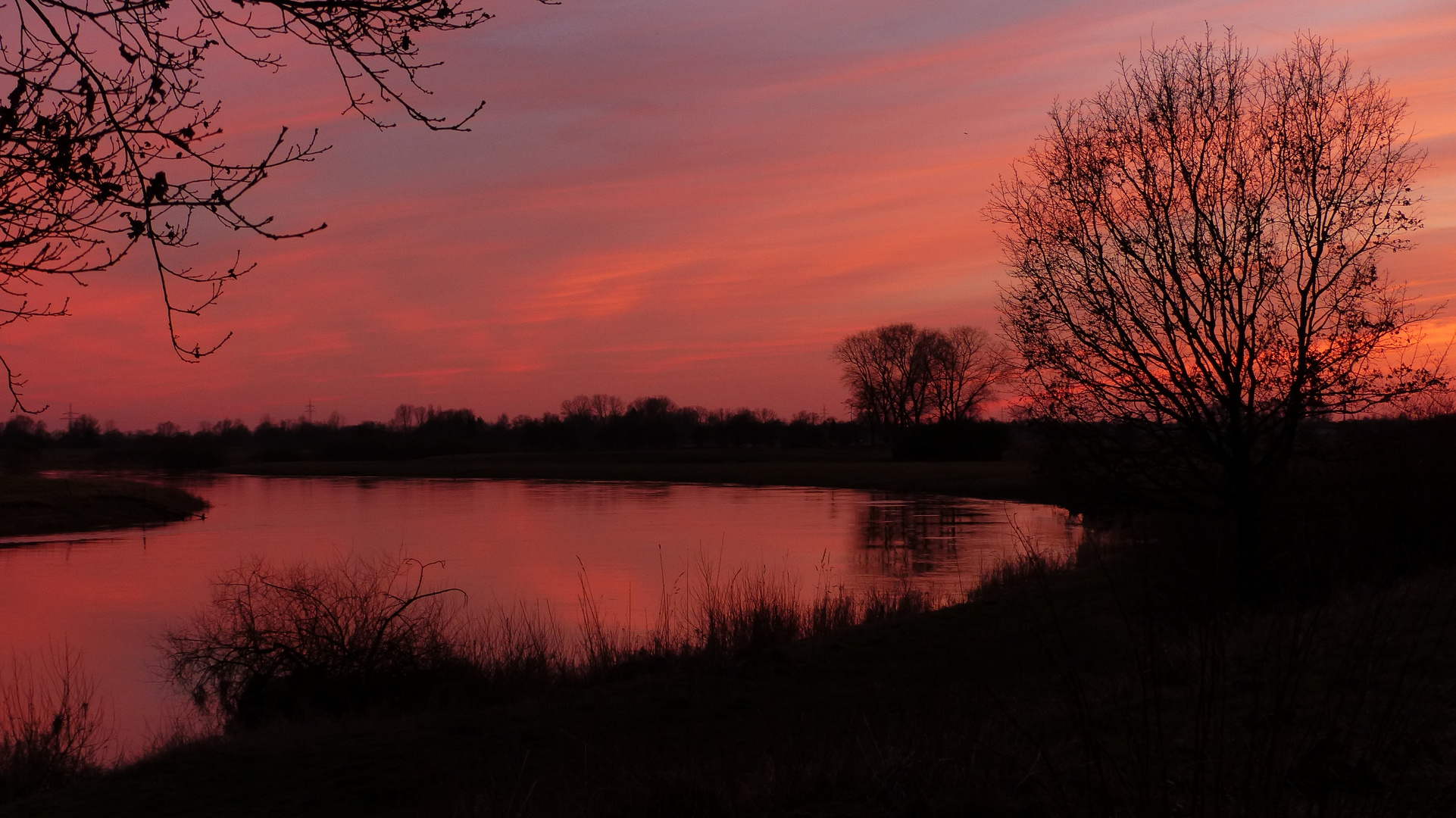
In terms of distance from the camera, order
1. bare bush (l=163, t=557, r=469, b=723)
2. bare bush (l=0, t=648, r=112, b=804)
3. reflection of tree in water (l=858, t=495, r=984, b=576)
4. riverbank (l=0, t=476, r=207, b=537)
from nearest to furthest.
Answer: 1. bare bush (l=0, t=648, r=112, b=804)
2. bare bush (l=163, t=557, r=469, b=723)
3. reflection of tree in water (l=858, t=495, r=984, b=576)
4. riverbank (l=0, t=476, r=207, b=537)

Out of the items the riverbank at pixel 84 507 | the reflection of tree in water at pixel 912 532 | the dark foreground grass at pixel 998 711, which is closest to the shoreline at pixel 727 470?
the reflection of tree in water at pixel 912 532

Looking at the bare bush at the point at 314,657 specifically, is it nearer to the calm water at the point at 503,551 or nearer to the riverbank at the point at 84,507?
the calm water at the point at 503,551

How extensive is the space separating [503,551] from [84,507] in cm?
2041

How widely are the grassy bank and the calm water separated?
6936 millimetres

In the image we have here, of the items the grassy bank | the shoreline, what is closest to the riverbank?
the shoreline

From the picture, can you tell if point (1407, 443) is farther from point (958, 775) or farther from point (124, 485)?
point (124, 485)

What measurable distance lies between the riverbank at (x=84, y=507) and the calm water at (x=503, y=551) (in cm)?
167

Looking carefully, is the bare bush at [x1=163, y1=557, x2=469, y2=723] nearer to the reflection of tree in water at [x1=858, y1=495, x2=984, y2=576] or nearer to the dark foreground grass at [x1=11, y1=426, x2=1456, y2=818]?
the dark foreground grass at [x1=11, y1=426, x2=1456, y2=818]

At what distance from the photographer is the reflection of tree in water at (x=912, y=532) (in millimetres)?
25688

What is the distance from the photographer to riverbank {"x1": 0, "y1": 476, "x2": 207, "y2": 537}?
36.3 m

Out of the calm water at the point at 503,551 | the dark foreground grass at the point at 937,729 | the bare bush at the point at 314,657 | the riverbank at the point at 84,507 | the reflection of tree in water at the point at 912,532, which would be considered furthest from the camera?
the riverbank at the point at 84,507

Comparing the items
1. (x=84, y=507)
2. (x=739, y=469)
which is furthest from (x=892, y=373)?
(x=84, y=507)

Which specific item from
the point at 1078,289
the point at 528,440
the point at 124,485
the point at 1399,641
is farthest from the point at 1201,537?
the point at 528,440

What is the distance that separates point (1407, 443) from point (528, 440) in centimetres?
11731
